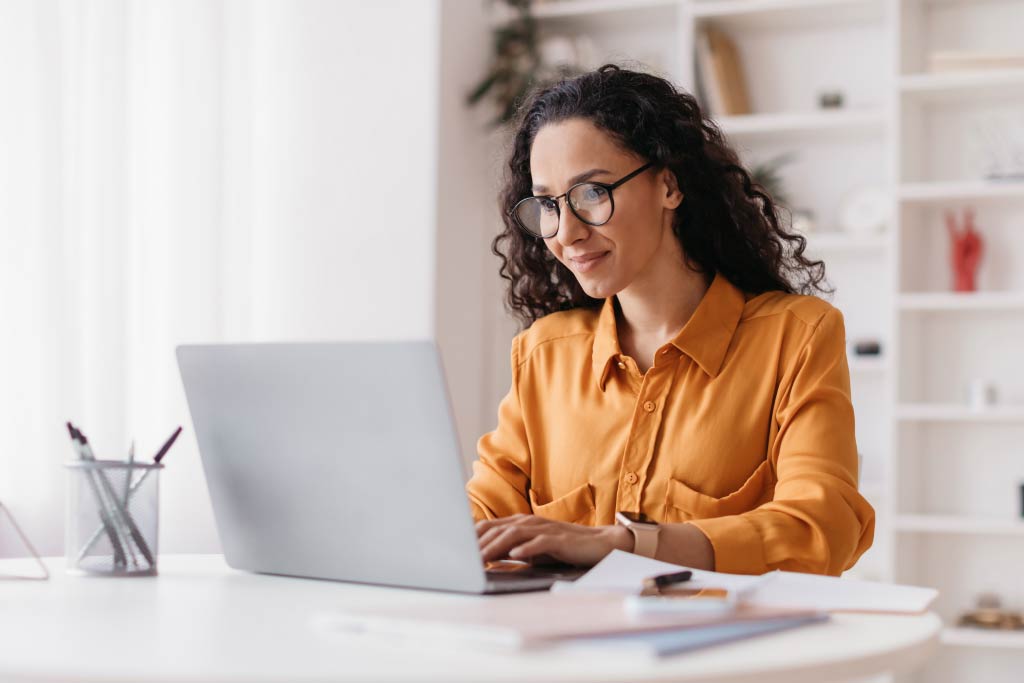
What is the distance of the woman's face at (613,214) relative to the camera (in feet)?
5.66

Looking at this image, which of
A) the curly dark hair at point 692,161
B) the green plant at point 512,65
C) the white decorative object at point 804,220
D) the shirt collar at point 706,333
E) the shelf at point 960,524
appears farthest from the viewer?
the green plant at point 512,65

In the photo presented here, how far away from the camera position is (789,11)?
3.65 m

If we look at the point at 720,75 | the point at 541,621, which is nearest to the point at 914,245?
the point at 720,75

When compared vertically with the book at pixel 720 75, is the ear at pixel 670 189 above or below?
below

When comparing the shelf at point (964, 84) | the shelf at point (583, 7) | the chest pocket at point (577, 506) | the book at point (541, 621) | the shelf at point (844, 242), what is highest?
the shelf at point (583, 7)

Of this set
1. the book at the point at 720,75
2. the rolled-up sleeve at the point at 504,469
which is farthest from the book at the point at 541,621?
the book at the point at 720,75

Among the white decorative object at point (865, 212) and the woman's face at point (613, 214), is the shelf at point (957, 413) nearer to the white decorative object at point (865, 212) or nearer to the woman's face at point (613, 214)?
the white decorative object at point (865, 212)

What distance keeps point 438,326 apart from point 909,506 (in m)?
1.43

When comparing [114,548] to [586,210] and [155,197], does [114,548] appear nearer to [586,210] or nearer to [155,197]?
[586,210]

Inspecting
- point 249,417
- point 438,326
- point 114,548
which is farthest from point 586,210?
point 438,326

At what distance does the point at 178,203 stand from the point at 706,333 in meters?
1.87

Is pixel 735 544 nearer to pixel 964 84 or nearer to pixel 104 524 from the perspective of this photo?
pixel 104 524

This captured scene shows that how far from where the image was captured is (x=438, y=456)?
1079 mm

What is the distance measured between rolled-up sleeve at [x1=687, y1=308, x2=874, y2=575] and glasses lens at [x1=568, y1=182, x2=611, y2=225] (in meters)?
0.33
